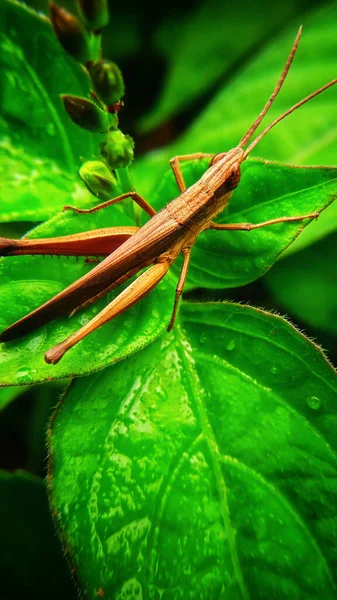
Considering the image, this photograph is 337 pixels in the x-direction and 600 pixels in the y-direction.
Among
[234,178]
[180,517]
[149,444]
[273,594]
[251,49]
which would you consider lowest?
[273,594]

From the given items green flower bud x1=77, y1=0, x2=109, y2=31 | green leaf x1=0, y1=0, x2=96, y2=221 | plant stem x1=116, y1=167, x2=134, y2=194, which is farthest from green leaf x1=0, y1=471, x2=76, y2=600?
green flower bud x1=77, y1=0, x2=109, y2=31

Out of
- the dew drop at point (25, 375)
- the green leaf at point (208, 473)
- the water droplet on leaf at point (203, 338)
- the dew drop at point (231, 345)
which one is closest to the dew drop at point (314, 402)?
the green leaf at point (208, 473)

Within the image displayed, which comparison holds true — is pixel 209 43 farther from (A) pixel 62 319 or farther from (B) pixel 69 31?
(A) pixel 62 319

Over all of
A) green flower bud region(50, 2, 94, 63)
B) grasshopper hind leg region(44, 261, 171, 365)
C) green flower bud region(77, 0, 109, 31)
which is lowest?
grasshopper hind leg region(44, 261, 171, 365)

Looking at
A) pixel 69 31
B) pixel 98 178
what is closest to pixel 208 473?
pixel 98 178

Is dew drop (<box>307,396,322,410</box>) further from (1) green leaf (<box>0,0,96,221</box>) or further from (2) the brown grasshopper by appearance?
(1) green leaf (<box>0,0,96,221</box>)

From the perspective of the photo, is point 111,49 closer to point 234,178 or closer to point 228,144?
point 228,144

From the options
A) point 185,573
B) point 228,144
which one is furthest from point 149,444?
point 228,144
